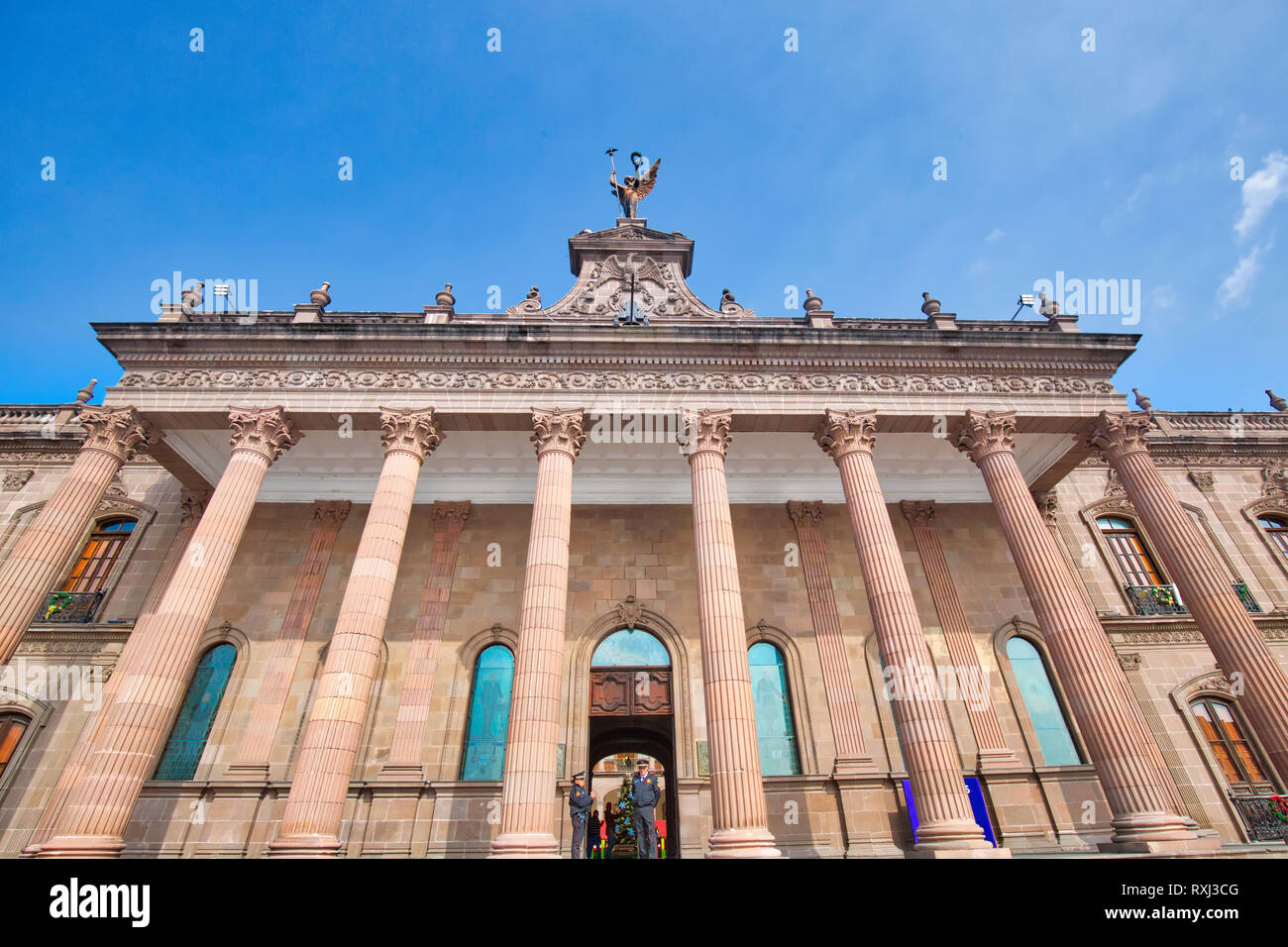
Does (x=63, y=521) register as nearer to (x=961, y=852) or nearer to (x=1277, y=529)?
(x=961, y=852)

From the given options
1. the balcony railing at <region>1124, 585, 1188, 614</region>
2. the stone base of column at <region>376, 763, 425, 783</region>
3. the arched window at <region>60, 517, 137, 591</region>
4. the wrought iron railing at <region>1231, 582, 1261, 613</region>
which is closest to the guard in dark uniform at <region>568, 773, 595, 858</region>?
the stone base of column at <region>376, 763, 425, 783</region>

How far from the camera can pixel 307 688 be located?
15.9 m

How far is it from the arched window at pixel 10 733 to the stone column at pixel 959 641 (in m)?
23.8

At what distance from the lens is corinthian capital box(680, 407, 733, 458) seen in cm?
1448

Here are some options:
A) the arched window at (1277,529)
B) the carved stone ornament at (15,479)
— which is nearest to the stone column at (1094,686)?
the arched window at (1277,529)

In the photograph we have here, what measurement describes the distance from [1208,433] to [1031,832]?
50.9 ft

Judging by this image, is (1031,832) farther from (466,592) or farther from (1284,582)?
(466,592)

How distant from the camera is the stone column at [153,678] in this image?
10.4 meters

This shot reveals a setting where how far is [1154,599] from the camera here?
17938 millimetres

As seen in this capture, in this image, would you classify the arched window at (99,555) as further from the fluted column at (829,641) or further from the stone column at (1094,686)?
the stone column at (1094,686)

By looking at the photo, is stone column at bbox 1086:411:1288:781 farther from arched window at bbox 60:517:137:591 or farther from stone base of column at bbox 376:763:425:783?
arched window at bbox 60:517:137:591

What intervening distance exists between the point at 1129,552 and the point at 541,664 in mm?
18457

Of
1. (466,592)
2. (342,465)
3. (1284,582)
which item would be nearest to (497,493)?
(466,592)

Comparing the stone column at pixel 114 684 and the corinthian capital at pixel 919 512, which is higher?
the corinthian capital at pixel 919 512
